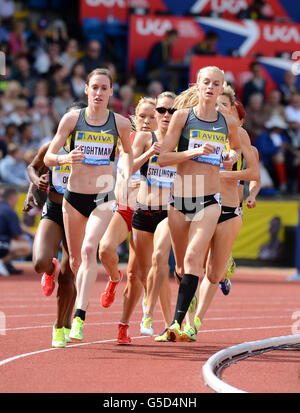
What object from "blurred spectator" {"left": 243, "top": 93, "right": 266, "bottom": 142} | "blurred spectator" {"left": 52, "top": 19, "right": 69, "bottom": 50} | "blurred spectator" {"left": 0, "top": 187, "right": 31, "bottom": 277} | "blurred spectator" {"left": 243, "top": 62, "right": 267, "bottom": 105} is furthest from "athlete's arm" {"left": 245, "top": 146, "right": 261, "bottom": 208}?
"blurred spectator" {"left": 52, "top": 19, "right": 69, "bottom": 50}

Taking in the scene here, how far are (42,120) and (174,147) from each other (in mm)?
11753

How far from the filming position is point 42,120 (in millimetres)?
19672

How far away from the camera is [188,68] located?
22375 millimetres

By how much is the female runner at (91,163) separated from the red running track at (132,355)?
902 millimetres

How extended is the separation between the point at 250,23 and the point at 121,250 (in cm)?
814

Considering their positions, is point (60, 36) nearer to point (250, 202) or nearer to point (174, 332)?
point (250, 202)

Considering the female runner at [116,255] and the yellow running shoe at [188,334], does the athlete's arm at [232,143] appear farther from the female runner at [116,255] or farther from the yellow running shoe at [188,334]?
the yellow running shoe at [188,334]

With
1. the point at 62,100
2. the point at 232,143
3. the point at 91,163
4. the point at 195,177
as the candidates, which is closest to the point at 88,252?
the point at 91,163
